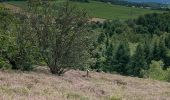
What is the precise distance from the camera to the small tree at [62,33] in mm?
31859

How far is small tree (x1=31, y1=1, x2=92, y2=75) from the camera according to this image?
31859mm

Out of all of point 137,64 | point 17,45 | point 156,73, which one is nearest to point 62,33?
point 17,45

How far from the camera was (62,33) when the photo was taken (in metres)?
31.9

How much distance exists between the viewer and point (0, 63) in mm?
28422

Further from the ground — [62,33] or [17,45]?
[62,33]

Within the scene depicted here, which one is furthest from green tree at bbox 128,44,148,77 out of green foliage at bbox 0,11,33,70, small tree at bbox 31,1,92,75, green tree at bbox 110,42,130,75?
green foliage at bbox 0,11,33,70

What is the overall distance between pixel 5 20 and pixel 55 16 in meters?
4.77

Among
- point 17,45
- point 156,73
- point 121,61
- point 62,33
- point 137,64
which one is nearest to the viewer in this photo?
point 17,45

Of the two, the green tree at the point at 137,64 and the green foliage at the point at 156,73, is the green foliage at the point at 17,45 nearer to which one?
the green foliage at the point at 156,73

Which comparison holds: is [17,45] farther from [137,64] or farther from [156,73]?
[137,64]

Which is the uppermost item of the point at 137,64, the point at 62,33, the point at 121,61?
the point at 62,33

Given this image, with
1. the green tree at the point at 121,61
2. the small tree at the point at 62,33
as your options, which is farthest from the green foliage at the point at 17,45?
the green tree at the point at 121,61

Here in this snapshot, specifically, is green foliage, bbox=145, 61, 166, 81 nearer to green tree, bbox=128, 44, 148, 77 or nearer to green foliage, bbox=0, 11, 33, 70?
green tree, bbox=128, 44, 148, 77

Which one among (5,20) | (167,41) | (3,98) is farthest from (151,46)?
(3,98)
